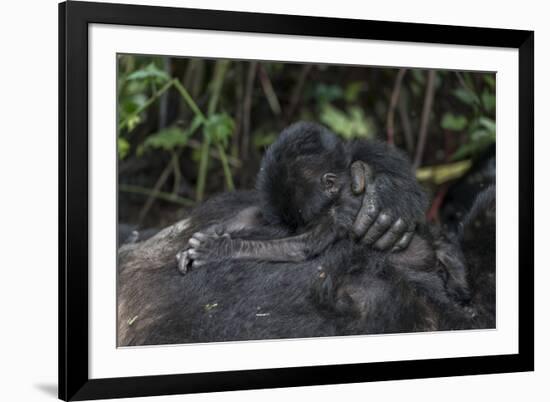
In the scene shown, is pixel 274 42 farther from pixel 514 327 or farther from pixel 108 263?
pixel 514 327

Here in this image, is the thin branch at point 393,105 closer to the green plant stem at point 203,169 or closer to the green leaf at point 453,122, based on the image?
the green leaf at point 453,122

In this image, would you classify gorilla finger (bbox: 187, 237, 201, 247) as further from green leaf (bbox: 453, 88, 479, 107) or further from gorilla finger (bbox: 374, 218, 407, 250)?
green leaf (bbox: 453, 88, 479, 107)

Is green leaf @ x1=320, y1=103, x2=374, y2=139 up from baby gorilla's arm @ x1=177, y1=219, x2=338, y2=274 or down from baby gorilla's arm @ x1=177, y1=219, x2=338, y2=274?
up

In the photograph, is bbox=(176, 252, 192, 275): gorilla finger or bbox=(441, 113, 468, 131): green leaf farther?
bbox=(441, 113, 468, 131): green leaf

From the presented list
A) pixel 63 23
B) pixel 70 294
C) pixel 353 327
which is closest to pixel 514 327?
pixel 353 327

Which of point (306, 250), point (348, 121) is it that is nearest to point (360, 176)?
point (306, 250)

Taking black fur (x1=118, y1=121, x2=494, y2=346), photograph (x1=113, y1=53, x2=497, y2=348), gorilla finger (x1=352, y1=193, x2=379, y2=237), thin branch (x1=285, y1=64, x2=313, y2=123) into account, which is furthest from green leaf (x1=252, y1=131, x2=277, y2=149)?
gorilla finger (x1=352, y1=193, x2=379, y2=237)
